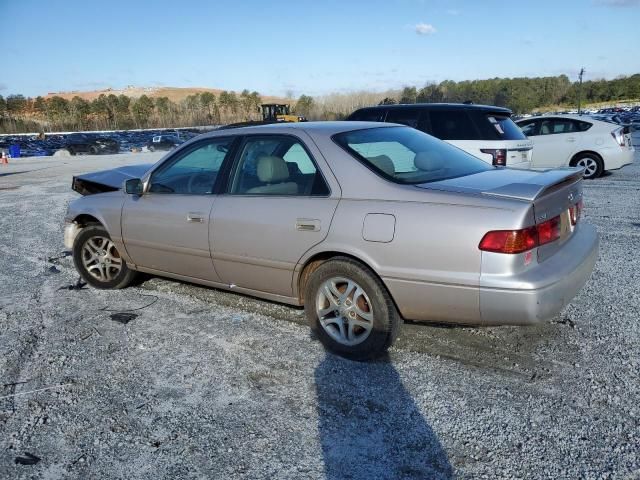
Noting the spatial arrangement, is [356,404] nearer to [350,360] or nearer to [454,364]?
[350,360]

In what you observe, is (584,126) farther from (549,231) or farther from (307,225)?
(307,225)

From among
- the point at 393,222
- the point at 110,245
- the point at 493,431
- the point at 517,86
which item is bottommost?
the point at 493,431

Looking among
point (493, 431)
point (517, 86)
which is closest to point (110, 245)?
point (493, 431)

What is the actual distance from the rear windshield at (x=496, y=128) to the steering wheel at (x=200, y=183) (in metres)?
5.00

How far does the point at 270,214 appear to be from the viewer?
12.4ft

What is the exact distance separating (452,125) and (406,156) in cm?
462

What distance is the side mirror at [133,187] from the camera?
464 centimetres

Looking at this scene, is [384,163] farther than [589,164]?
No

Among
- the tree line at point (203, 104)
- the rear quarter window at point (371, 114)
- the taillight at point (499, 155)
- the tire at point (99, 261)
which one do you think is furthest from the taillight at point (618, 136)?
the tree line at point (203, 104)

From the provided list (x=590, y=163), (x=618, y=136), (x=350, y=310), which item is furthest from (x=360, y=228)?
(x=618, y=136)

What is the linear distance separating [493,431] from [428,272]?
37.0 inches

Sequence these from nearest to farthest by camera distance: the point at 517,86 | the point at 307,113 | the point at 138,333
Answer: the point at 138,333, the point at 307,113, the point at 517,86

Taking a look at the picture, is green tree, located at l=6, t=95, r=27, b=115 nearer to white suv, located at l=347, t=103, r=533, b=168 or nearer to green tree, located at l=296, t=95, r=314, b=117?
green tree, located at l=296, t=95, r=314, b=117

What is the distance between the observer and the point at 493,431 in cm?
272
